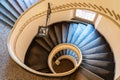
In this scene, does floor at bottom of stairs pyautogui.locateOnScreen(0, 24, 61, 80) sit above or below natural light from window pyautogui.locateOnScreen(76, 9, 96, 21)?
below

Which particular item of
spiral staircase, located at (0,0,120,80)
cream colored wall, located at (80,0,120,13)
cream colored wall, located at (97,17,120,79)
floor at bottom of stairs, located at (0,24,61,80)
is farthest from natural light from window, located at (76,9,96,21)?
floor at bottom of stairs, located at (0,24,61,80)

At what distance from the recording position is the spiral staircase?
261 inches

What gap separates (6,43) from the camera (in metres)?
5.68

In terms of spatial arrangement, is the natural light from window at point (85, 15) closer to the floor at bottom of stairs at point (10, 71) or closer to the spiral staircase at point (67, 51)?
the spiral staircase at point (67, 51)

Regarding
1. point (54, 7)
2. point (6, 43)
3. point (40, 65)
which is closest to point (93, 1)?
point (54, 7)

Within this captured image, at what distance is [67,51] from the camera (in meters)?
8.76

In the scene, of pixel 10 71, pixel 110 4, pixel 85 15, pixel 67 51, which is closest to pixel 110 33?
pixel 85 15

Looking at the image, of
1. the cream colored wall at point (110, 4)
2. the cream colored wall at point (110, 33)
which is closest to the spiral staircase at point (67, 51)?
the cream colored wall at point (110, 33)

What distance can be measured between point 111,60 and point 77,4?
103 inches

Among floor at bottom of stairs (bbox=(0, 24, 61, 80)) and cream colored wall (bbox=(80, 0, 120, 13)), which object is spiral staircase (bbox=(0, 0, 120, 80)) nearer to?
floor at bottom of stairs (bbox=(0, 24, 61, 80))

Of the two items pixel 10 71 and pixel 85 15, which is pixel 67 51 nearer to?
pixel 85 15

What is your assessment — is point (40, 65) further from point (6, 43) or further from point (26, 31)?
point (6, 43)

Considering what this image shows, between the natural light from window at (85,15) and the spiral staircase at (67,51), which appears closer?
the spiral staircase at (67,51)

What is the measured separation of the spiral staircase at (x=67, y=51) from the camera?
6625 mm
